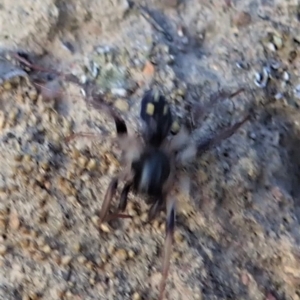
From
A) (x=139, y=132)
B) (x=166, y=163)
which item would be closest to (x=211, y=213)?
(x=166, y=163)

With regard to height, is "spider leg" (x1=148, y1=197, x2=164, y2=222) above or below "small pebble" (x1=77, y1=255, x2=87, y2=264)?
above

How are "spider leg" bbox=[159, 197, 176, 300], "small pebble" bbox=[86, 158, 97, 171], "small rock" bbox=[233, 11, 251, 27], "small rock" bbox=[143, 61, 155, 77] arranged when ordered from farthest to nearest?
"small rock" bbox=[233, 11, 251, 27]
"small rock" bbox=[143, 61, 155, 77]
"small pebble" bbox=[86, 158, 97, 171]
"spider leg" bbox=[159, 197, 176, 300]

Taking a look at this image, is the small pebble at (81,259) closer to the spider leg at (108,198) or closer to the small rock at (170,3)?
the spider leg at (108,198)

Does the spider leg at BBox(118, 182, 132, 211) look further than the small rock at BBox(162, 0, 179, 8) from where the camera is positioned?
No

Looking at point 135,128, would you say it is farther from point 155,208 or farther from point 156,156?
point 155,208

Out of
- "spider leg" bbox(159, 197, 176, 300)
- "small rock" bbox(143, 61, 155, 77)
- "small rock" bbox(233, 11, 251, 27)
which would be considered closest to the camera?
"spider leg" bbox(159, 197, 176, 300)

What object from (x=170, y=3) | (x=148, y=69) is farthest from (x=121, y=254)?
(x=170, y=3)

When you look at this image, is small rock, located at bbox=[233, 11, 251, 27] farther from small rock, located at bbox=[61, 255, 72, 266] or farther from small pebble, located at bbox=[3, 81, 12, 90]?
small rock, located at bbox=[61, 255, 72, 266]

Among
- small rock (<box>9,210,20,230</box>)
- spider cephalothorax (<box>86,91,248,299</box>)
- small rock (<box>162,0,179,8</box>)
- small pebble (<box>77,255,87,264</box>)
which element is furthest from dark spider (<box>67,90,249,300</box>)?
small rock (<box>162,0,179,8</box>)

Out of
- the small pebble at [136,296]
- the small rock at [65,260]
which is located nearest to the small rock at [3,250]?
the small rock at [65,260]
